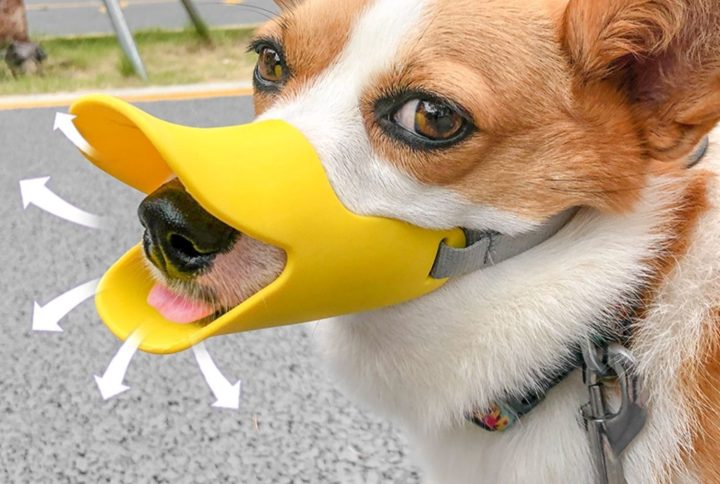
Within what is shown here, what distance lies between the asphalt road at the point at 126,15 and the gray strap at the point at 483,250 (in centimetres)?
409

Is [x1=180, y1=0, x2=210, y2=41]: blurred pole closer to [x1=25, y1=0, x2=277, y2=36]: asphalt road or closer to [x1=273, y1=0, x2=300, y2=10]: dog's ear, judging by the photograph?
[x1=25, y1=0, x2=277, y2=36]: asphalt road

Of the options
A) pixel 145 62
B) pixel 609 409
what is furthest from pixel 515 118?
pixel 145 62

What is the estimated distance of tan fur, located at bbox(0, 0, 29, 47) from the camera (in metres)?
4.02

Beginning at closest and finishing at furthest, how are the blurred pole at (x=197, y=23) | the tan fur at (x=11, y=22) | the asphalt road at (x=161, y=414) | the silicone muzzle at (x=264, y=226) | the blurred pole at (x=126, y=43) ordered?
1. the silicone muzzle at (x=264, y=226)
2. the asphalt road at (x=161, y=414)
3. the blurred pole at (x=126, y=43)
4. the tan fur at (x=11, y=22)
5. the blurred pole at (x=197, y=23)

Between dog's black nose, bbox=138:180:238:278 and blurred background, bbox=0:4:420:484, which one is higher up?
dog's black nose, bbox=138:180:238:278

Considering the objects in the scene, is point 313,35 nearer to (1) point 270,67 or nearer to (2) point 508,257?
(1) point 270,67

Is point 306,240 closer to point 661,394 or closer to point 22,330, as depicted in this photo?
point 661,394

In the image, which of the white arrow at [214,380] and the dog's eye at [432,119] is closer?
the dog's eye at [432,119]

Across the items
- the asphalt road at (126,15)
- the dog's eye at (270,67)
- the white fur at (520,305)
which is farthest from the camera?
the asphalt road at (126,15)

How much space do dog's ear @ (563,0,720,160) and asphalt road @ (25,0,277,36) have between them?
4067 millimetres

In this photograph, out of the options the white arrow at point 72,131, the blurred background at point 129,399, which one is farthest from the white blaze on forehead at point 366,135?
the blurred background at point 129,399

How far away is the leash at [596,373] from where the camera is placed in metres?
0.99

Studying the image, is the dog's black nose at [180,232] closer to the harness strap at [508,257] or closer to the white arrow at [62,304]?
the white arrow at [62,304]

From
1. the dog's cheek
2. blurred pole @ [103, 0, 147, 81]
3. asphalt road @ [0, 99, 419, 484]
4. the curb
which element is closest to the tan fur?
blurred pole @ [103, 0, 147, 81]
